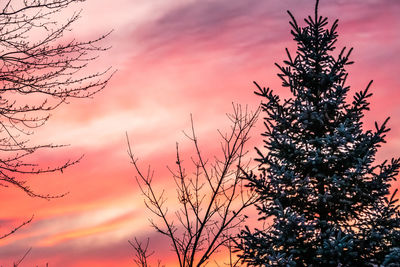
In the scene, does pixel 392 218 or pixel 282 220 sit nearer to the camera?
pixel 282 220

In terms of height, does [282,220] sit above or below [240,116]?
below

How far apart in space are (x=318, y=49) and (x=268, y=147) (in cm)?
221

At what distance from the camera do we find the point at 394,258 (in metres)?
7.66

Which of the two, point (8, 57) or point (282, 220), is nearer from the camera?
point (282, 220)

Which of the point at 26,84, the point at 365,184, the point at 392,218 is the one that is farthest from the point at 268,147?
the point at 26,84

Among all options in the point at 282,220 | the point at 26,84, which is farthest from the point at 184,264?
the point at 26,84

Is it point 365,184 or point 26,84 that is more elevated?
point 26,84

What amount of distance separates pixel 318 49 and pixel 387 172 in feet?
8.42

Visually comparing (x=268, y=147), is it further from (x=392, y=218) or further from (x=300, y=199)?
(x=392, y=218)

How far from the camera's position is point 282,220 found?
808 centimetres

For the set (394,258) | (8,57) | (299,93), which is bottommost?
(394,258)

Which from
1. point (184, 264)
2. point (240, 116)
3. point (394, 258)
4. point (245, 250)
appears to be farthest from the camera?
point (240, 116)

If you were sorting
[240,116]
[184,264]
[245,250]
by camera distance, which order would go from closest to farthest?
[245,250]
[184,264]
[240,116]

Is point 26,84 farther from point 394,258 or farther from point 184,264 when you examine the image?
point 394,258
